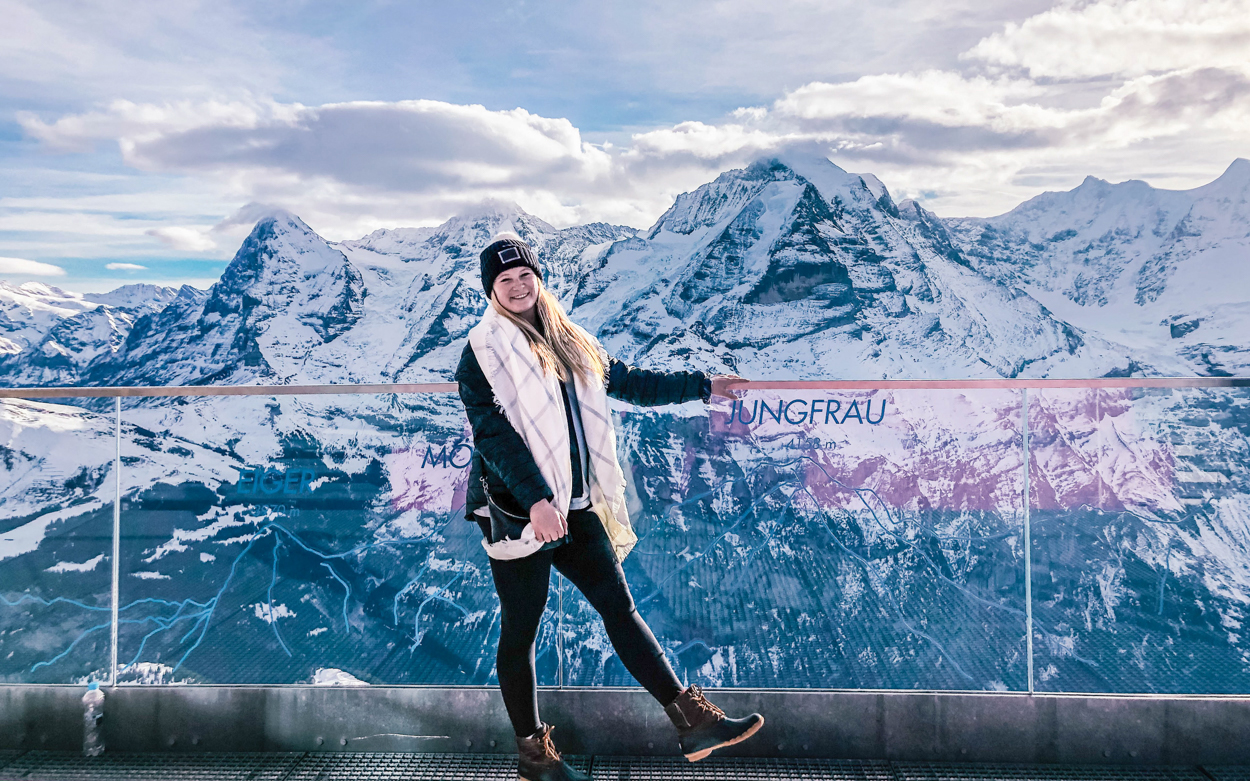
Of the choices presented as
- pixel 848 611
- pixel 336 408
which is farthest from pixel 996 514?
pixel 336 408

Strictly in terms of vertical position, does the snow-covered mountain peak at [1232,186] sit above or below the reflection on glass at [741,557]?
above

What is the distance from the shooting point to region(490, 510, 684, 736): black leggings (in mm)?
1558

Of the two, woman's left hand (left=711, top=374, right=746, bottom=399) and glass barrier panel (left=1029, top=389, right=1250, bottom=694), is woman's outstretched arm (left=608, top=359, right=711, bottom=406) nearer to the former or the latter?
woman's left hand (left=711, top=374, right=746, bottom=399)

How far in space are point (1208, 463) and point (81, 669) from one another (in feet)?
11.5

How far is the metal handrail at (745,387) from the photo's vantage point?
1.95 meters

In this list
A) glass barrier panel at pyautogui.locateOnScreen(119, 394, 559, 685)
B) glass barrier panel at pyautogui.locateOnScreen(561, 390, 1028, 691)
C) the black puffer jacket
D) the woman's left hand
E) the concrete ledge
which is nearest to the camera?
the black puffer jacket

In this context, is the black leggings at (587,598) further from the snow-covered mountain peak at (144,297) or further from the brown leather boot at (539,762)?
the snow-covered mountain peak at (144,297)

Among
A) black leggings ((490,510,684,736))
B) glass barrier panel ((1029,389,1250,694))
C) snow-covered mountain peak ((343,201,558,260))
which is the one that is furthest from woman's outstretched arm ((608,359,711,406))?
snow-covered mountain peak ((343,201,558,260))

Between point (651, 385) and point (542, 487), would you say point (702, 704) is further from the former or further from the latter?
point (651, 385)

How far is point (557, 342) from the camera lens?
1.63 metres

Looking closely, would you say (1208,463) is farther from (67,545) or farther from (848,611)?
(67,545)

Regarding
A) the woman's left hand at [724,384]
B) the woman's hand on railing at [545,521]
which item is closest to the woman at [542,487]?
the woman's hand on railing at [545,521]

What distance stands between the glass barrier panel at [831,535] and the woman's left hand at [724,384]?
0.21 m

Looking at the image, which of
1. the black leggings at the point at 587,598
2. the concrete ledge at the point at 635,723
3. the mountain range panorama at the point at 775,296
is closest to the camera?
the black leggings at the point at 587,598
